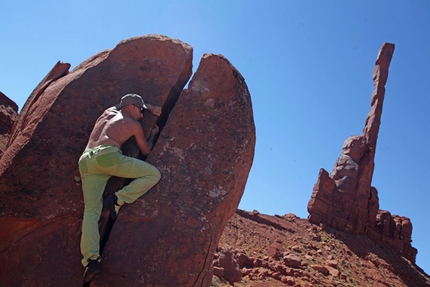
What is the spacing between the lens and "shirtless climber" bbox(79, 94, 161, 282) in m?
4.70

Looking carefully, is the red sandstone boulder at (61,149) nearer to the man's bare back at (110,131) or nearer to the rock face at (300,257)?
the man's bare back at (110,131)

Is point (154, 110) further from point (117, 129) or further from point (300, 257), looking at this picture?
point (300, 257)

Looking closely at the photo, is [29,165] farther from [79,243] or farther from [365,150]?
[365,150]

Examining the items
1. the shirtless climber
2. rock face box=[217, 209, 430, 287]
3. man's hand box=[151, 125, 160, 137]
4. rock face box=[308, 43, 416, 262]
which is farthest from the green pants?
rock face box=[308, 43, 416, 262]

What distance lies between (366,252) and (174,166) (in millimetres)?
31474

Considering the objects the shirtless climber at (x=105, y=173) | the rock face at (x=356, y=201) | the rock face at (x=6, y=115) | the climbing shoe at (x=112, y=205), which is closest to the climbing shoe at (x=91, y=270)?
the shirtless climber at (x=105, y=173)

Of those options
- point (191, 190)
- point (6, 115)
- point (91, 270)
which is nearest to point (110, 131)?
point (191, 190)

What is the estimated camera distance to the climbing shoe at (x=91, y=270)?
14.9ft

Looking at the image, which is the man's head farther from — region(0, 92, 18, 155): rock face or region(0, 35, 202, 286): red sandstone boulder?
region(0, 92, 18, 155): rock face

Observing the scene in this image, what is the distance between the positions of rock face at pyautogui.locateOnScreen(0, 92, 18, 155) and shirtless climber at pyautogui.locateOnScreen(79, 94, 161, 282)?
11.1 metres

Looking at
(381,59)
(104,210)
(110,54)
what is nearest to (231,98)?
(110,54)

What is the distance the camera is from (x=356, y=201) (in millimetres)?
38250

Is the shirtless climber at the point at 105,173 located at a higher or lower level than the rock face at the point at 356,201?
lower

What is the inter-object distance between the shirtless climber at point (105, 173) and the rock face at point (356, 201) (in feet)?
107
